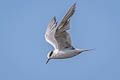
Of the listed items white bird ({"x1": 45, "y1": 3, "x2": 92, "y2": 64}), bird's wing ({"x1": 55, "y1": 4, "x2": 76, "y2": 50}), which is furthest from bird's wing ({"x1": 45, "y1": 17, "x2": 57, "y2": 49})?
bird's wing ({"x1": 55, "y1": 4, "x2": 76, "y2": 50})

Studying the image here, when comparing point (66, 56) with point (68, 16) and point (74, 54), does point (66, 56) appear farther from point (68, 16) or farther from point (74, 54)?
point (68, 16)

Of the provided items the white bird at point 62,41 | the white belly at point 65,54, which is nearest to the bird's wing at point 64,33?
the white bird at point 62,41

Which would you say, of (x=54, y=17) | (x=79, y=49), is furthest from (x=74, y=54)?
(x=54, y=17)

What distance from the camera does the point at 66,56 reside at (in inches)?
825

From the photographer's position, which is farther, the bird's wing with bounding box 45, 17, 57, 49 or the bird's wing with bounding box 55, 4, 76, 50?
the bird's wing with bounding box 45, 17, 57, 49

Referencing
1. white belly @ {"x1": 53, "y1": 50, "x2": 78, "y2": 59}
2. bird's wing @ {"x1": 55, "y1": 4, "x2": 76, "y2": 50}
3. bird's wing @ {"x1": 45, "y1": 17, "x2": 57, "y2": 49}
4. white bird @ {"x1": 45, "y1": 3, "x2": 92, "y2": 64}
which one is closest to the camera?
bird's wing @ {"x1": 55, "y1": 4, "x2": 76, "y2": 50}

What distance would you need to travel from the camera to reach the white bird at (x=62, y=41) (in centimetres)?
2040

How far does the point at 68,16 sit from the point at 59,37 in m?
1.06

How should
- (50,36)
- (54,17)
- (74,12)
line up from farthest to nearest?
1. (54,17)
2. (50,36)
3. (74,12)

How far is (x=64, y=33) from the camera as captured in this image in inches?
813

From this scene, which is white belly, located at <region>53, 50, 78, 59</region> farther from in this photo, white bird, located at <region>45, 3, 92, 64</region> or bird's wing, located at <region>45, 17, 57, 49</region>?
bird's wing, located at <region>45, 17, 57, 49</region>

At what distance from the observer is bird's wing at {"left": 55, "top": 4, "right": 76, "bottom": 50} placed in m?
20.2

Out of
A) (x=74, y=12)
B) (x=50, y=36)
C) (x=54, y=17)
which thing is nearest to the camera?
(x=74, y=12)

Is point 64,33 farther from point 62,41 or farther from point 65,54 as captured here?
point 65,54
